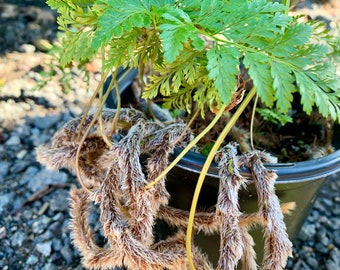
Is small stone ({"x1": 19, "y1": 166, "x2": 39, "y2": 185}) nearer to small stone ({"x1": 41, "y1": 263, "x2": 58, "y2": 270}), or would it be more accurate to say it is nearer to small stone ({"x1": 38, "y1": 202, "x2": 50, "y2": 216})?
small stone ({"x1": 38, "y1": 202, "x2": 50, "y2": 216})

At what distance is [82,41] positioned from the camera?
2.80ft

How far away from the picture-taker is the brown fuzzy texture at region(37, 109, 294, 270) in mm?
834

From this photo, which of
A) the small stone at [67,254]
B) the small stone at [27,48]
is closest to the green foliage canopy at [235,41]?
the small stone at [67,254]

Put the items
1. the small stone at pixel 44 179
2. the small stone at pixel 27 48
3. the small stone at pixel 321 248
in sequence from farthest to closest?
the small stone at pixel 27 48
the small stone at pixel 44 179
the small stone at pixel 321 248

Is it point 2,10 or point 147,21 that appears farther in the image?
point 2,10

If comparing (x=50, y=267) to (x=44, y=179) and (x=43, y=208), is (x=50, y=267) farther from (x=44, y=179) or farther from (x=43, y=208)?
(x=44, y=179)

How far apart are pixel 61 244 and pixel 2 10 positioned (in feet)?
4.87

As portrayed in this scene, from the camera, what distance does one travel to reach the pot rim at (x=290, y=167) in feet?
3.03

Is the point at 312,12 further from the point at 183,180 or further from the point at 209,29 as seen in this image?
the point at 209,29

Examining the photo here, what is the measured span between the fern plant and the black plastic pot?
6 cm

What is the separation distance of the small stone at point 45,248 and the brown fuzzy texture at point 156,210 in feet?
1.51

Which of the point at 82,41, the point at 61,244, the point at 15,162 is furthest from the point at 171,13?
the point at 15,162

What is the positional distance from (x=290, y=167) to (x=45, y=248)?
A: 84cm

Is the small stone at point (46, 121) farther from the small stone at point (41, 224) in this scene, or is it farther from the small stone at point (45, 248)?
the small stone at point (45, 248)
